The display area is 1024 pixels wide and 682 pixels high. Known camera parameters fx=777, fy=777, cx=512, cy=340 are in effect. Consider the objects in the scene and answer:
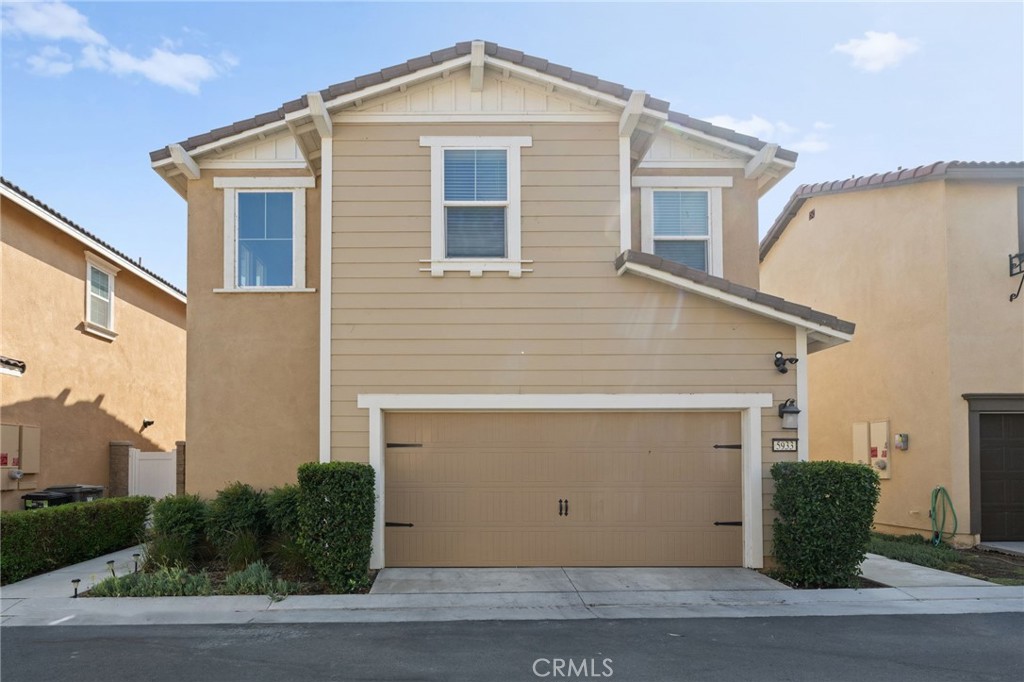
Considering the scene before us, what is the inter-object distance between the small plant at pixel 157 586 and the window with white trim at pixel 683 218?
23.3 feet

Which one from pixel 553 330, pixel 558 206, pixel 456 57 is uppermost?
pixel 456 57

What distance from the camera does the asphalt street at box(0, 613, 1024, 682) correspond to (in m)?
6.11

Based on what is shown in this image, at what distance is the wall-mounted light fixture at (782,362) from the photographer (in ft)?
32.4

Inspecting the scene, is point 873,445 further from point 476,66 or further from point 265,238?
point 265,238

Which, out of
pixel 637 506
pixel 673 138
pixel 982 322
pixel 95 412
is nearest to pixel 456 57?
pixel 673 138

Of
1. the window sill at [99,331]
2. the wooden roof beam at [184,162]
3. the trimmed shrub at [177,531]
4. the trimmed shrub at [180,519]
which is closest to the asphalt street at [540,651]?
the trimmed shrub at [177,531]

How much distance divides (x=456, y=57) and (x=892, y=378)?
30.8 ft

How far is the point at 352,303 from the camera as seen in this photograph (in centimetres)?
994

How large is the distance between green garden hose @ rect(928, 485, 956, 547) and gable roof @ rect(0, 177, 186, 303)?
15.5 m

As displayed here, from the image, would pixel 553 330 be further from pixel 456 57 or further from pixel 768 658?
pixel 768 658

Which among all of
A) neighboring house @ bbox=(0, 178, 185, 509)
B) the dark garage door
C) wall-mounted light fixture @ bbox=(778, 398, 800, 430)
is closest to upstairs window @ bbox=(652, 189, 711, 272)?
wall-mounted light fixture @ bbox=(778, 398, 800, 430)

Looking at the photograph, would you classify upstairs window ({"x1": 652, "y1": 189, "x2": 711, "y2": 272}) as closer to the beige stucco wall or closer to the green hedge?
the beige stucco wall

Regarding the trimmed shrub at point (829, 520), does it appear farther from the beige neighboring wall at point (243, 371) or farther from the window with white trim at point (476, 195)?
the beige neighboring wall at point (243, 371)

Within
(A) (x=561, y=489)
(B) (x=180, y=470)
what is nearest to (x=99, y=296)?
(B) (x=180, y=470)
